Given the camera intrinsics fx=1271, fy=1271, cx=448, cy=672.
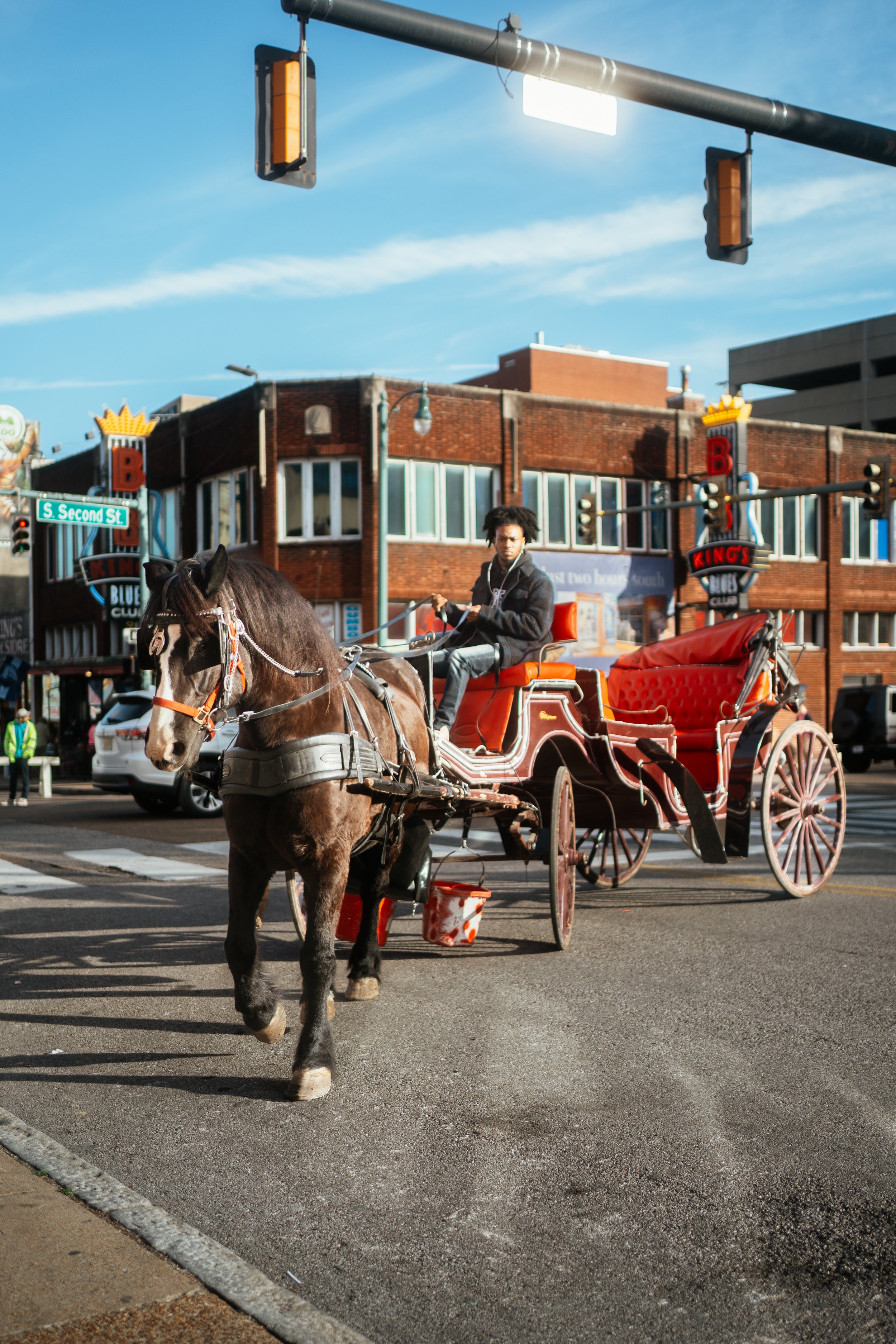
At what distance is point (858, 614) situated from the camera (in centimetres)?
4109

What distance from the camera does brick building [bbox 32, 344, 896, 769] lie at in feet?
107

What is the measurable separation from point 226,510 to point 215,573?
101 ft

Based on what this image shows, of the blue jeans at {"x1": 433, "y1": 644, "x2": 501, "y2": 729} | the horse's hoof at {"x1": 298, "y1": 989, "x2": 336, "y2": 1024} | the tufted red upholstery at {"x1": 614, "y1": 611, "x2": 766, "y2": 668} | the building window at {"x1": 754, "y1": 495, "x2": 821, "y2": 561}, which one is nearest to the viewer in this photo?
the horse's hoof at {"x1": 298, "y1": 989, "x2": 336, "y2": 1024}

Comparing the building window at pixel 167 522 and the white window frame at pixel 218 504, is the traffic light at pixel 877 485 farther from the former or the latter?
the building window at pixel 167 522

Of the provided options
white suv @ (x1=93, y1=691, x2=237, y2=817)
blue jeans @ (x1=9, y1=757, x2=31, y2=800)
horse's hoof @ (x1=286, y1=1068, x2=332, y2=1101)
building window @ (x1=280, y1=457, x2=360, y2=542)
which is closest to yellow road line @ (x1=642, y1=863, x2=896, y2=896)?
horse's hoof @ (x1=286, y1=1068, x2=332, y2=1101)

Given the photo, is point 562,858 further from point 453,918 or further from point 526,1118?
point 526,1118

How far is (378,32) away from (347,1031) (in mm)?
5825

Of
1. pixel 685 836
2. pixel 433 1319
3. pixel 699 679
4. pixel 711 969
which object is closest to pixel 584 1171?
pixel 433 1319

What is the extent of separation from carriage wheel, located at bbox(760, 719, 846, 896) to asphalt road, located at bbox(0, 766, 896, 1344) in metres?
1.03

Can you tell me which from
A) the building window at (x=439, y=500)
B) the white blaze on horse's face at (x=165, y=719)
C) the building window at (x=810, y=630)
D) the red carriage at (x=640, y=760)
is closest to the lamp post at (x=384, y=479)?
the building window at (x=439, y=500)

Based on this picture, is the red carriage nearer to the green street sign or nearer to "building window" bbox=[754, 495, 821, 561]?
the green street sign

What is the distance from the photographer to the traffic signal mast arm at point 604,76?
7.63 metres

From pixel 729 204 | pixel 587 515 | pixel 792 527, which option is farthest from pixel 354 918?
pixel 792 527

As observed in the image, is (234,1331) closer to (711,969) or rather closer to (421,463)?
(711,969)
